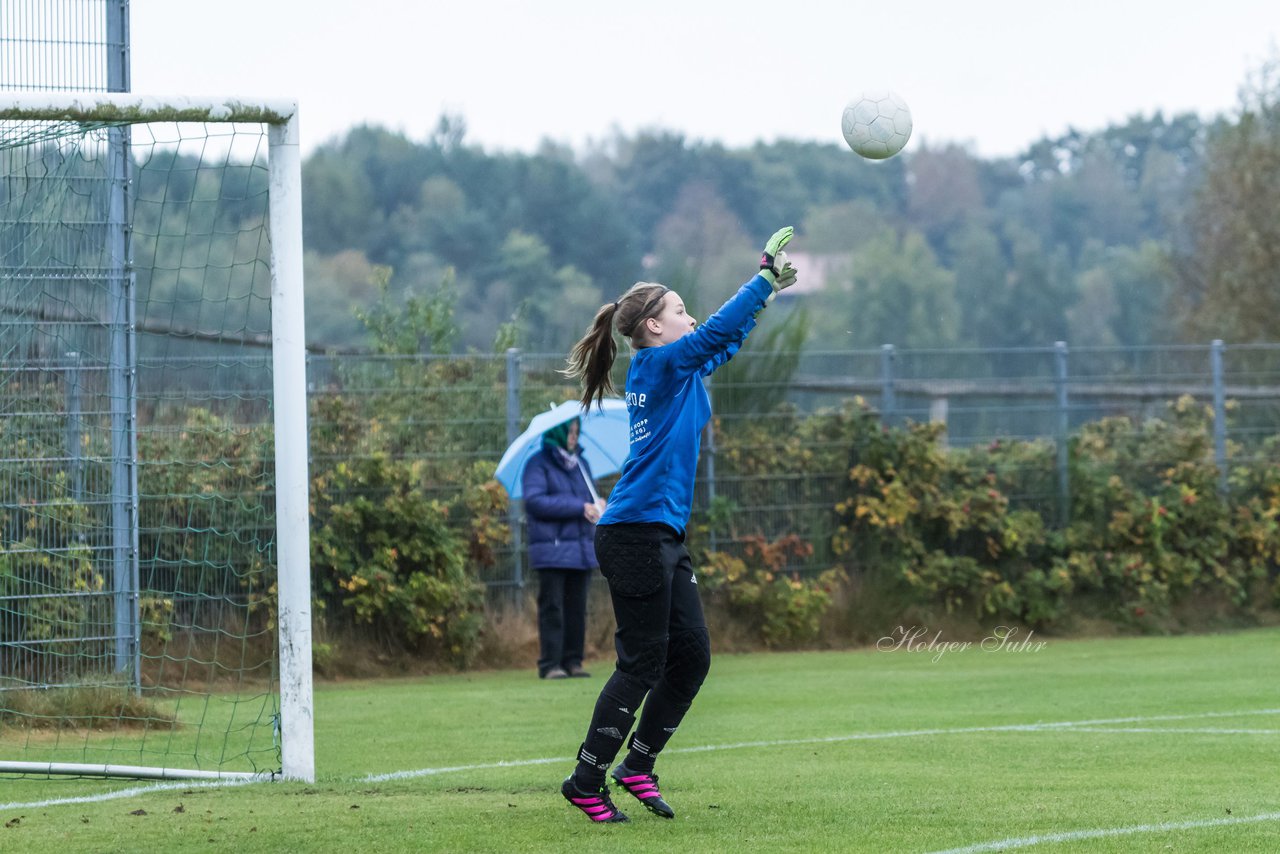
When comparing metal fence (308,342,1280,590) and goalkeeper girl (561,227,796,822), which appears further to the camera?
metal fence (308,342,1280,590)

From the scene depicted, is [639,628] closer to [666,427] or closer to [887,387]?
[666,427]

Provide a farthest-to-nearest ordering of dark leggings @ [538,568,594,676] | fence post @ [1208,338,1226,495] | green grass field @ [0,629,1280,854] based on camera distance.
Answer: fence post @ [1208,338,1226,495] → dark leggings @ [538,568,594,676] → green grass field @ [0,629,1280,854]

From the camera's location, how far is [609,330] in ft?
20.7

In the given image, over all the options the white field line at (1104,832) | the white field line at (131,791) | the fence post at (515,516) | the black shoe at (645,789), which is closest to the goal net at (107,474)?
the white field line at (131,791)

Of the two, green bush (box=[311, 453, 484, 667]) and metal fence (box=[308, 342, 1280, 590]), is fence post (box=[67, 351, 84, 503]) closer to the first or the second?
green bush (box=[311, 453, 484, 667])

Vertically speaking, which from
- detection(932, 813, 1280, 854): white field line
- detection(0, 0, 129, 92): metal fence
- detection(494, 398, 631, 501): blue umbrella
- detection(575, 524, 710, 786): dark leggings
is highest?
detection(0, 0, 129, 92): metal fence

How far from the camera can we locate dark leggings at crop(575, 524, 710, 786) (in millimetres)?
5918

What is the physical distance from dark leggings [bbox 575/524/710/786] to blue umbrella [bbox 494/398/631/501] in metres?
5.92

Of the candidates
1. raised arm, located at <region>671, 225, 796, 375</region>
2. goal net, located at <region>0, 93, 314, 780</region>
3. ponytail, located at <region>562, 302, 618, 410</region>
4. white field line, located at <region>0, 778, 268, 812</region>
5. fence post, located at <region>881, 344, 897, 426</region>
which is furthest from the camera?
fence post, located at <region>881, 344, 897, 426</region>

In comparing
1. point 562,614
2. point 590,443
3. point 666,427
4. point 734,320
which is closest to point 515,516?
point 590,443

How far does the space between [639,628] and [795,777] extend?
1469 millimetres

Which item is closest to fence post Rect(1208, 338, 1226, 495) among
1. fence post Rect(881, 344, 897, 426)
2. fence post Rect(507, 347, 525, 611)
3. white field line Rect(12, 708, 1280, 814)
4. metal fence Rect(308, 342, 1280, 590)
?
metal fence Rect(308, 342, 1280, 590)

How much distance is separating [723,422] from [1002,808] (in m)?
9.00

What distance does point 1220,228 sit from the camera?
35.7 meters
